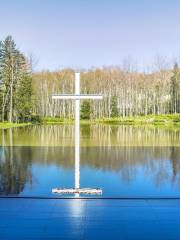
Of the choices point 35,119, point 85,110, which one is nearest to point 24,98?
point 35,119

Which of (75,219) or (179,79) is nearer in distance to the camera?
(75,219)

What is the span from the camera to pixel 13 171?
8.59 meters

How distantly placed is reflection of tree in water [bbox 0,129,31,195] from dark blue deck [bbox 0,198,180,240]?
1493 mm

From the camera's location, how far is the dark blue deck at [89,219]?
376cm

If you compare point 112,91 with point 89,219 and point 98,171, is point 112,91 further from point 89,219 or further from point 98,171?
point 89,219

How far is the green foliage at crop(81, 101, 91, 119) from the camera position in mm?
38812

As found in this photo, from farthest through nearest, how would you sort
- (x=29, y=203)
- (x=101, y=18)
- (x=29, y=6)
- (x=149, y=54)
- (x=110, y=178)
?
(x=149, y=54) < (x=101, y=18) < (x=29, y=6) < (x=110, y=178) < (x=29, y=203)

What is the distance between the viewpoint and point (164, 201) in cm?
513

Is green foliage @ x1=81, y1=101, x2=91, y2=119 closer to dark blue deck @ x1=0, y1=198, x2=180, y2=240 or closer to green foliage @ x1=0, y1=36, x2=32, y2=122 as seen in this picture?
green foliage @ x1=0, y1=36, x2=32, y2=122

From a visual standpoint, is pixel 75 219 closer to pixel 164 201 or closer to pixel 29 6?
pixel 164 201

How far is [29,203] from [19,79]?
29.0 m

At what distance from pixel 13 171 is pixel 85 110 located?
30.6 meters

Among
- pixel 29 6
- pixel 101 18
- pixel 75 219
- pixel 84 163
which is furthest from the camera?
pixel 101 18

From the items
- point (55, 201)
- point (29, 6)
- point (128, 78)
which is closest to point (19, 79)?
point (128, 78)
